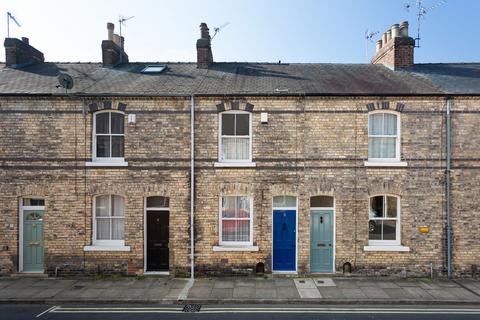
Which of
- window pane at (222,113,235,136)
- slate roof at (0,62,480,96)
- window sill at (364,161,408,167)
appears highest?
slate roof at (0,62,480,96)

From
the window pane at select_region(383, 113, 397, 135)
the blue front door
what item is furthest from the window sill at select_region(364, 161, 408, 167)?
the blue front door

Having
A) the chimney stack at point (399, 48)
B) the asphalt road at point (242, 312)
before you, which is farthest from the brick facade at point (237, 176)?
the chimney stack at point (399, 48)

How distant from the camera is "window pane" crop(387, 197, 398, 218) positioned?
1156 centimetres

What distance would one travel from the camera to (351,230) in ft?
37.2

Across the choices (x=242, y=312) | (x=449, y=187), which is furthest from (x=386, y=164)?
(x=242, y=312)

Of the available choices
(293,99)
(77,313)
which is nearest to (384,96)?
(293,99)

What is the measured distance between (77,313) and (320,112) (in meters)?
9.83

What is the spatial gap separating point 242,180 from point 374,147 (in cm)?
498

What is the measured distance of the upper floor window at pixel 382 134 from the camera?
11562 millimetres

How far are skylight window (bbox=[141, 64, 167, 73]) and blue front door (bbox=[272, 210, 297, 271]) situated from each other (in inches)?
312

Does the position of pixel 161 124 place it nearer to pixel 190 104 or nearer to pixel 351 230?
pixel 190 104

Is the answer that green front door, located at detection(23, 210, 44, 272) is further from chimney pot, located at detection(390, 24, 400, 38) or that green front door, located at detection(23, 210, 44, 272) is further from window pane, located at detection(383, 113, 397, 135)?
chimney pot, located at detection(390, 24, 400, 38)

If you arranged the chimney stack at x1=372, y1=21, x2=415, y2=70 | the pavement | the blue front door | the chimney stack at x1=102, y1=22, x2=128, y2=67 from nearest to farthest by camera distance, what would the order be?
the pavement, the blue front door, the chimney stack at x1=372, y1=21, x2=415, y2=70, the chimney stack at x1=102, y1=22, x2=128, y2=67

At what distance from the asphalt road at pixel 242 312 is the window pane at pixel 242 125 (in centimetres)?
582
